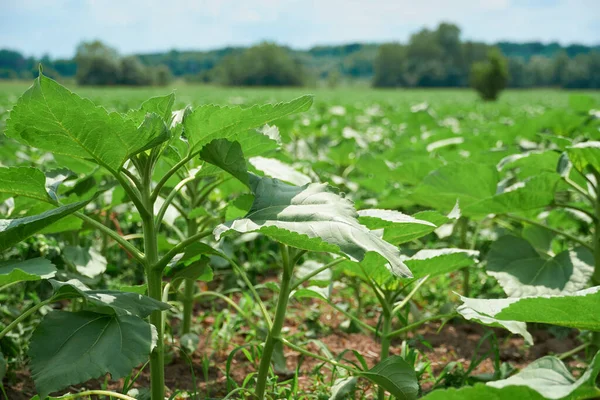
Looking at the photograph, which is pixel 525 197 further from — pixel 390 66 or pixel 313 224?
pixel 390 66

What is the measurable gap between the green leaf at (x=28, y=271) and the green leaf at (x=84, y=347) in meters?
0.08

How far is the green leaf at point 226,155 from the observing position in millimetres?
1189

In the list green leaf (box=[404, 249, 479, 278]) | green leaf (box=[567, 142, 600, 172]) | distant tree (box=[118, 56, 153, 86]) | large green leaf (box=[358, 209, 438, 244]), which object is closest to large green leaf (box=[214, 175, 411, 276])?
large green leaf (box=[358, 209, 438, 244])

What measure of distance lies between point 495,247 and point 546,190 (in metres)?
0.25

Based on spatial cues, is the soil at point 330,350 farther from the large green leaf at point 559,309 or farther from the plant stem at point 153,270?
the large green leaf at point 559,309

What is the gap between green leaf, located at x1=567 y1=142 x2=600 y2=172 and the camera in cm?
183

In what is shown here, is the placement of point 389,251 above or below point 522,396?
above

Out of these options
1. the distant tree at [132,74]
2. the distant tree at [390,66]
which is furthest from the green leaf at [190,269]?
the distant tree at [390,66]

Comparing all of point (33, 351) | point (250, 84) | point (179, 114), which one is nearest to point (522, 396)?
point (33, 351)

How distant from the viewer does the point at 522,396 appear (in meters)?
0.89

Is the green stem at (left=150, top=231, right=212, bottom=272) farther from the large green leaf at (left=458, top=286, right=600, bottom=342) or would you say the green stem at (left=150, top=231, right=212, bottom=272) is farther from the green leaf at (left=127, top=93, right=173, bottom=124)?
the large green leaf at (left=458, top=286, right=600, bottom=342)

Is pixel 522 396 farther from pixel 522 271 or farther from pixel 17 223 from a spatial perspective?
pixel 522 271


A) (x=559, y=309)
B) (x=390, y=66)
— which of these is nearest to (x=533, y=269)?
(x=559, y=309)

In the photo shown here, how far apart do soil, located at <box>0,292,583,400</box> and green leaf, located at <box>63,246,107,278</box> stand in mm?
332
